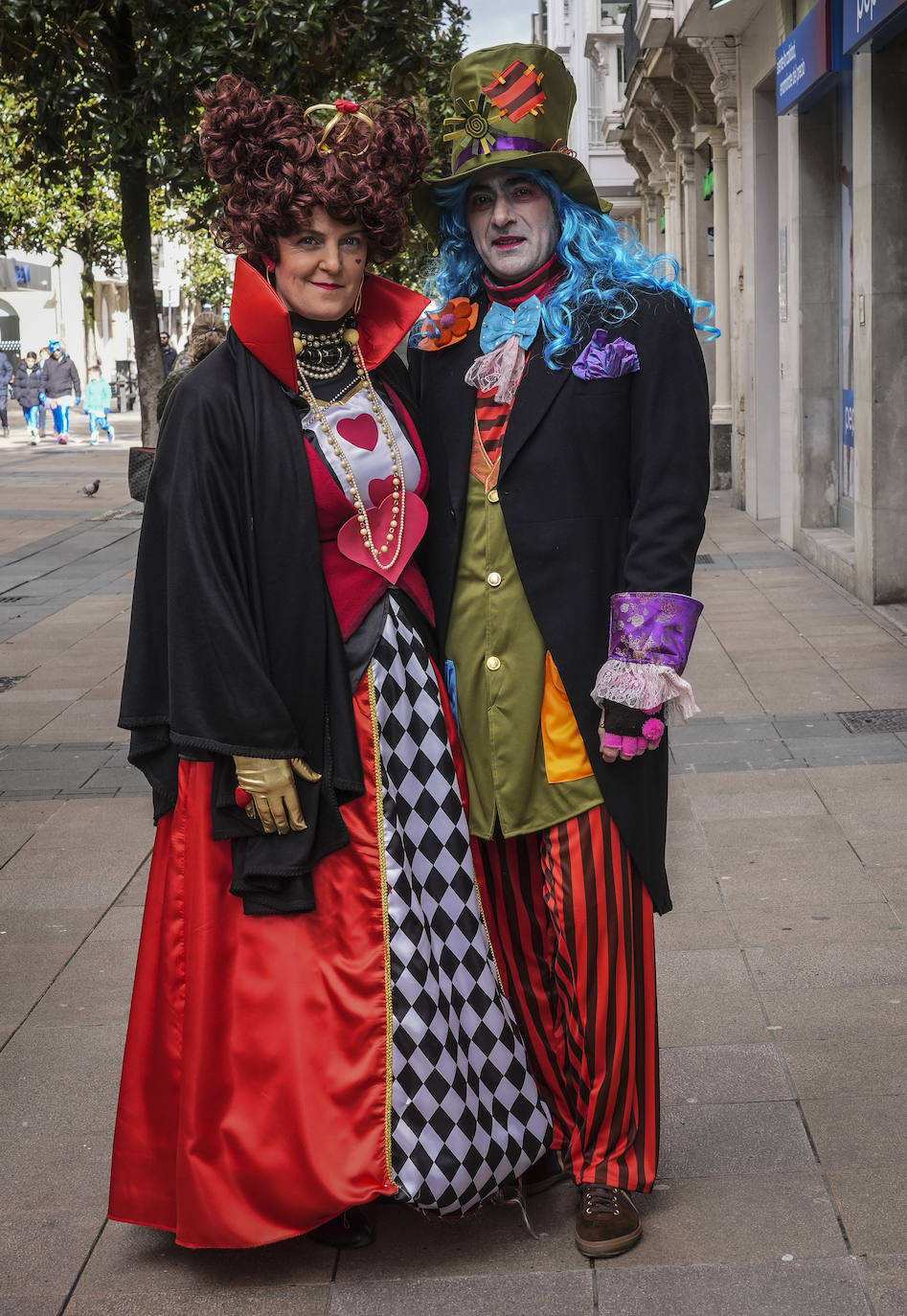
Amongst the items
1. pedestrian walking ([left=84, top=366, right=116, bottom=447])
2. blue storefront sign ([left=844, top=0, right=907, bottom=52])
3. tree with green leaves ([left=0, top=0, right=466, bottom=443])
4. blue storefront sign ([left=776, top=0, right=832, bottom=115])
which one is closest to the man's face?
blue storefront sign ([left=844, top=0, right=907, bottom=52])

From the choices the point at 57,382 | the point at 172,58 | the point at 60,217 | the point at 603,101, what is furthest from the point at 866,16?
the point at 60,217

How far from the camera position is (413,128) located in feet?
9.98

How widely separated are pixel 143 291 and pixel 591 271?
1419cm

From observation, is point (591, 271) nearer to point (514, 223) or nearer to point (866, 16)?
point (514, 223)

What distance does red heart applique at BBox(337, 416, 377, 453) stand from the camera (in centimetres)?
301

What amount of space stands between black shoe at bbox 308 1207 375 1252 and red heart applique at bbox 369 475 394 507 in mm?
1308

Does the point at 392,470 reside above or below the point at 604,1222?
above

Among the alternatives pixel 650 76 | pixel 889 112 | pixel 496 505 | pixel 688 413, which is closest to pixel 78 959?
pixel 496 505

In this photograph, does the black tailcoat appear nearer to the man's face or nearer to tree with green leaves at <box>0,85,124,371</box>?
the man's face

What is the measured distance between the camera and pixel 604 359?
2.97 m

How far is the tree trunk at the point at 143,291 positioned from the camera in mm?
15836

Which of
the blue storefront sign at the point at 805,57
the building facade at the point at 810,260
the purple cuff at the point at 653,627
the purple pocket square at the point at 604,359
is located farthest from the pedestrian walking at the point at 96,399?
the purple cuff at the point at 653,627

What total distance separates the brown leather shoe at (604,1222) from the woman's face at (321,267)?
1676mm

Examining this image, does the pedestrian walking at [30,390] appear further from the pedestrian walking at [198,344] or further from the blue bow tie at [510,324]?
the blue bow tie at [510,324]
